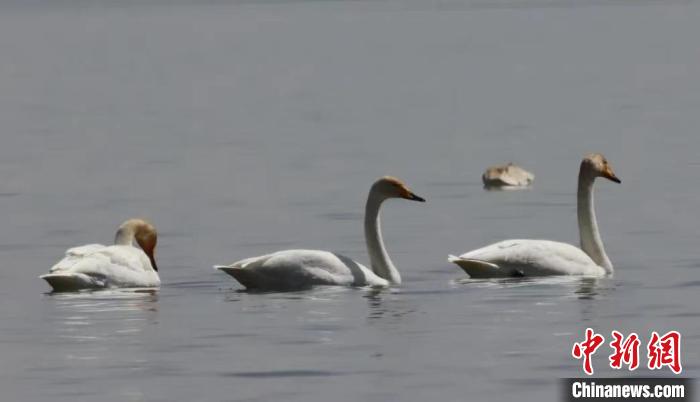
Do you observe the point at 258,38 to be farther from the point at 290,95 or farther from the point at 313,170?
the point at 313,170

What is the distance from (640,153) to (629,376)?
80.8ft

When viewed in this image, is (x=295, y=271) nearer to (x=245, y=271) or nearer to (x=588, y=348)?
(x=245, y=271)

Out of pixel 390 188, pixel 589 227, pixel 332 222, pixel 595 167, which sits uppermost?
pixel 332 222

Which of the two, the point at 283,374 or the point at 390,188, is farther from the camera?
the point at 390,188

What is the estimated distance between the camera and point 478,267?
84.2 ft

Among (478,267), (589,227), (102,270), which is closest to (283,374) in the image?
(102,270)

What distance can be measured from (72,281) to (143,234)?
193cm

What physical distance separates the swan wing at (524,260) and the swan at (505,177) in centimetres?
1027

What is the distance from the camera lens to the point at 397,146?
47.5 metres

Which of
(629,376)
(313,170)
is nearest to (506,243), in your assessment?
(629,376)

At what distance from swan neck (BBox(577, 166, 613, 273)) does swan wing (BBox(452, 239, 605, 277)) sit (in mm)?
794

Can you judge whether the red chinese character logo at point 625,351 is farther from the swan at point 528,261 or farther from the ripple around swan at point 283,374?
the swan at point 528,261

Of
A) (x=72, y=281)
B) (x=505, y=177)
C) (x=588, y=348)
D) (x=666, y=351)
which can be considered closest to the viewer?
(x=666, y=351)

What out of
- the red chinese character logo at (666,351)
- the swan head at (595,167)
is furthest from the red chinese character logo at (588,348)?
the swan head at (595,167)
